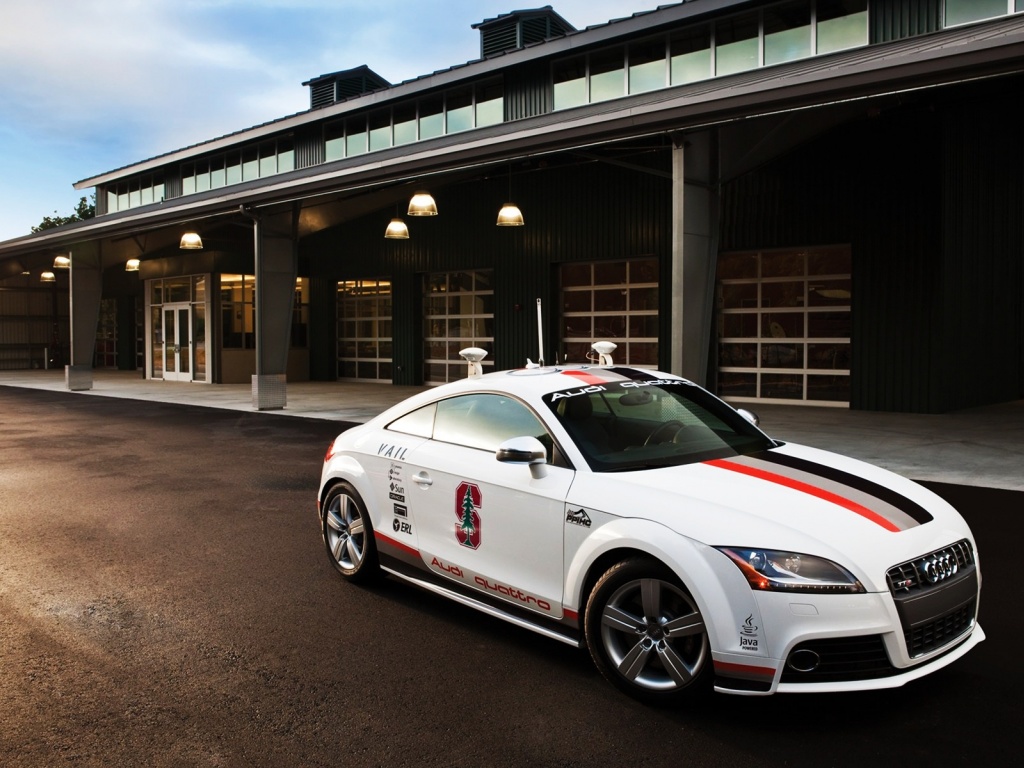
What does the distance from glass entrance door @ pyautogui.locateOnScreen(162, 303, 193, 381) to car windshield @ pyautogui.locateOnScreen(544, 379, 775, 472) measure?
86.6ft

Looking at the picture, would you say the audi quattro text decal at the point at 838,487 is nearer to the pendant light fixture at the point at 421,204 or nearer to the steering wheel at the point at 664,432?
the steering wheel at the point at 664,432

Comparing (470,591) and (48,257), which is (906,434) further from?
(48,257)

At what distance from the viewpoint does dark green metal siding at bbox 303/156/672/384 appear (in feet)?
68.0

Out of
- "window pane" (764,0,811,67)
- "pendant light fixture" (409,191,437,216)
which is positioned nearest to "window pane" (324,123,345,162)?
"pendant light fixture" (409,191,437,216)

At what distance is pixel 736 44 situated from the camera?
19.1m

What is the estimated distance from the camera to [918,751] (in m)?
3.30

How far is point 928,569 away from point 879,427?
11.5 metres

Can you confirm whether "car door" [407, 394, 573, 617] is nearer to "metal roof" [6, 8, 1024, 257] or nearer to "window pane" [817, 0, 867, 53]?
"metal roof" [6, 8, 1024, 257]

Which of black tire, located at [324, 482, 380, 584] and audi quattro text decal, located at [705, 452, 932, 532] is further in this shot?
→ black tire, located at [324, 482, 380, 584]

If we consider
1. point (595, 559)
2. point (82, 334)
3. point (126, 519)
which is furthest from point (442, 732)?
point (82, 334)

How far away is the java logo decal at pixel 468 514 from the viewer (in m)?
4.55

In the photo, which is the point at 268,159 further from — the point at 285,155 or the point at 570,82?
the point at 570,82

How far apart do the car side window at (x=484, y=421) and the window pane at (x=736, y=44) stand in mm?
16307

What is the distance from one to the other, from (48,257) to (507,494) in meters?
33.0
